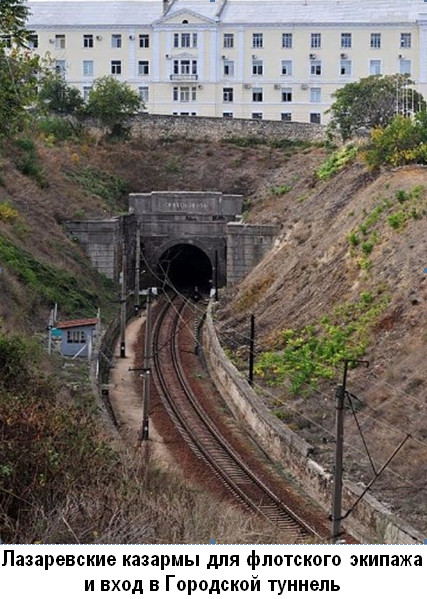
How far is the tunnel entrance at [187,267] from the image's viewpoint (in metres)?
57.7

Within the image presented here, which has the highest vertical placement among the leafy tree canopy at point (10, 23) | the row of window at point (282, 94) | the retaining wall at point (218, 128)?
the row of window at point (282, 94)

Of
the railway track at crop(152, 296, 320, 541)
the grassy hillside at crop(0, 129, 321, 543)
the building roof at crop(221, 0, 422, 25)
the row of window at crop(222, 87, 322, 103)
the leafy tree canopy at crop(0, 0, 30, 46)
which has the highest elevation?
the building roof at crop(221, 0, 422, 25)

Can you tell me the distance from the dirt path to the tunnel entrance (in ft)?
46.4

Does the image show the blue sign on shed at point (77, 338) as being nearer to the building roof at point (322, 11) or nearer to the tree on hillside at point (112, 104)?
the tree on hillside at point (112, 104)

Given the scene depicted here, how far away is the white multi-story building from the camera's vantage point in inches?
2579

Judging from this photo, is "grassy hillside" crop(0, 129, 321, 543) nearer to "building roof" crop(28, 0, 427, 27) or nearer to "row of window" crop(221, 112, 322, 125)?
"row of window" crop(221, 112, 322, 125)

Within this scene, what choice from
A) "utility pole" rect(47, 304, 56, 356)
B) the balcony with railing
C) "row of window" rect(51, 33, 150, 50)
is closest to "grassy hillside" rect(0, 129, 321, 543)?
"utility pole" rect(47, 304, 56, 356)

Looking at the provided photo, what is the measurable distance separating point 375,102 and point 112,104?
15.2 meters

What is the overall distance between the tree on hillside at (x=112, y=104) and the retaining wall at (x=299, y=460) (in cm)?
2806

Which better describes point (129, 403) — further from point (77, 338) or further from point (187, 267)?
point (187, 267)

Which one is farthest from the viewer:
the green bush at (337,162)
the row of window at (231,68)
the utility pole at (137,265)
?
the row of window at (231,68)

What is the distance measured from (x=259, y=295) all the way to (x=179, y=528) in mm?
26451

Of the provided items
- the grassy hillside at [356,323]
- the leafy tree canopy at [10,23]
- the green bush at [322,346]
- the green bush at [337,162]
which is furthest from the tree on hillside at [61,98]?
the leafy tree canopy at [10,23]


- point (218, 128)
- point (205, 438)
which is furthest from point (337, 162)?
point (205, 438)
